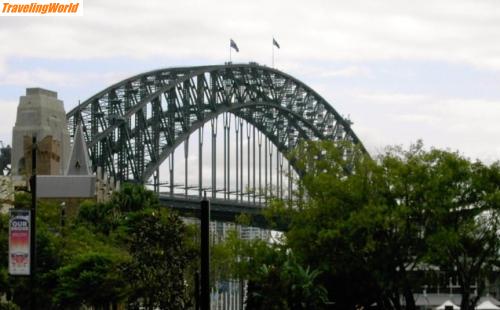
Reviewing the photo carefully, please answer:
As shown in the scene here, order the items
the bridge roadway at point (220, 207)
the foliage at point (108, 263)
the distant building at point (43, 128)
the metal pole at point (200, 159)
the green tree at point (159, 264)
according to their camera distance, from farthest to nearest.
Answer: the metal pole at point (200, 159)
the bridge roadway at point (220, 207)
the distant building at point (43, 128)
the foliage at point (108, 263)
the green tree at point (159, 264)

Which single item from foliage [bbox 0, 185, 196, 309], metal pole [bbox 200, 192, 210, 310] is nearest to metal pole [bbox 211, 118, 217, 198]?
foliage [bbox 0, 185, 196, 309]

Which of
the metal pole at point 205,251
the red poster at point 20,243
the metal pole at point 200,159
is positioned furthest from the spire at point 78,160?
the metal pole at point 205,251

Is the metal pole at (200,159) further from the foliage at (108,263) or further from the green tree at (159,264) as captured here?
the green tree at (159,264)

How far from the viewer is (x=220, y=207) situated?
170750 millimetres

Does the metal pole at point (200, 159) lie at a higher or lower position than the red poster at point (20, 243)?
higher

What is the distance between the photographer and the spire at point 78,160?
13950 cm

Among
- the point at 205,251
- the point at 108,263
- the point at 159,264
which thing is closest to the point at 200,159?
the point at 108,263

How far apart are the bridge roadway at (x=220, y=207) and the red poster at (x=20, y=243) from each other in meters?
109

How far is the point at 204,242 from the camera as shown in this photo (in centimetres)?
3469

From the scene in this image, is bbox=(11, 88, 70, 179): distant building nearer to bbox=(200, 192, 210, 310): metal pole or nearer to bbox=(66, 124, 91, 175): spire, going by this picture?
bbox=(66, 124, 91, 175): spire

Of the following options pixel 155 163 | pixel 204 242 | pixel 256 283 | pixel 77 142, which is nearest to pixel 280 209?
pixel 256 283

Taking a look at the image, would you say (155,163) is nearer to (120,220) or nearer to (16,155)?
(16,155)

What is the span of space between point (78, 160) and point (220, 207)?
34.0 m

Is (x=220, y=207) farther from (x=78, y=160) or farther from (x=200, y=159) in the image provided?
(x=78, y=160)
